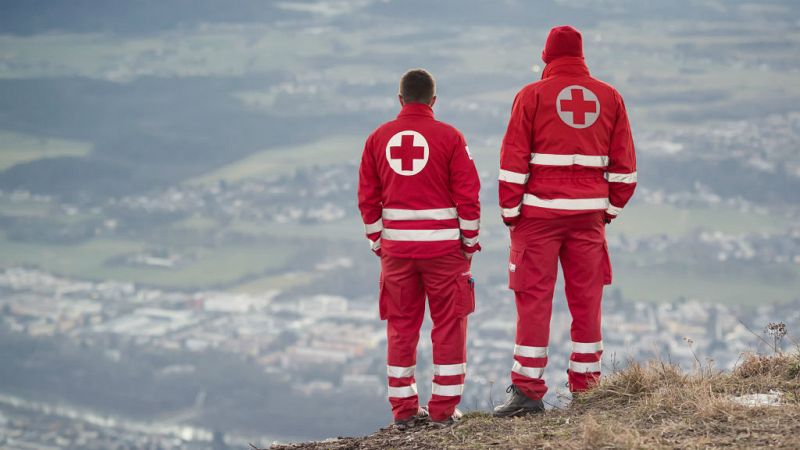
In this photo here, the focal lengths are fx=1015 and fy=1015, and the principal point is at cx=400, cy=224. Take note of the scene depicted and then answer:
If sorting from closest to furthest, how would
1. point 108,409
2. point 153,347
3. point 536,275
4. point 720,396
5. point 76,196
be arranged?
point 720,396, point 536,275, point 108,409, point 153,347, point 76,196

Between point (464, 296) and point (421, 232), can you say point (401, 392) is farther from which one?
point (421, 232)

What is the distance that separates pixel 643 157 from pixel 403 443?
112613 millimetres

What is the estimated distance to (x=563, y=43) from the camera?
6000 mm

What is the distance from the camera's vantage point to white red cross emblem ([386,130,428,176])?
5840 millimetres

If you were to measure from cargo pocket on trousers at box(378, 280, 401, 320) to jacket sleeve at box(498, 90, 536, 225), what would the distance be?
0.78 m

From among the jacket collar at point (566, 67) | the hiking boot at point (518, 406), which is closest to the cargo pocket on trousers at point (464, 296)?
the hiking boot at point (518, 406)

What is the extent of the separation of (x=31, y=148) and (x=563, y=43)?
16264 cm

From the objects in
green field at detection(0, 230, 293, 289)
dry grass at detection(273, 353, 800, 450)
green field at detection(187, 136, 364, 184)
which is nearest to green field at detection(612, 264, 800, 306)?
green field at detection(0, 230, 293, 289)

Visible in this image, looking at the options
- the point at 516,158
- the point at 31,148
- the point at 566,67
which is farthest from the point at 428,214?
the point at 31,148

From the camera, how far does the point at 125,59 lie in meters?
199

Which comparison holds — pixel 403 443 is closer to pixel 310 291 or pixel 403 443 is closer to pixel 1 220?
pixel 310 291

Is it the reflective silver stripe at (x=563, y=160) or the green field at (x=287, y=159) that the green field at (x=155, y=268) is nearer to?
the green field at (x=287, y=159)

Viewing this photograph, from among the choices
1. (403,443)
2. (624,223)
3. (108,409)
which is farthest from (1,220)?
(403,443)

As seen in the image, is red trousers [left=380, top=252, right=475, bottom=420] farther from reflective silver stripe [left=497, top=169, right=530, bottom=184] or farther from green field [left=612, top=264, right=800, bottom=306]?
green field [left=612, top=264, right=800, bottom=306]
